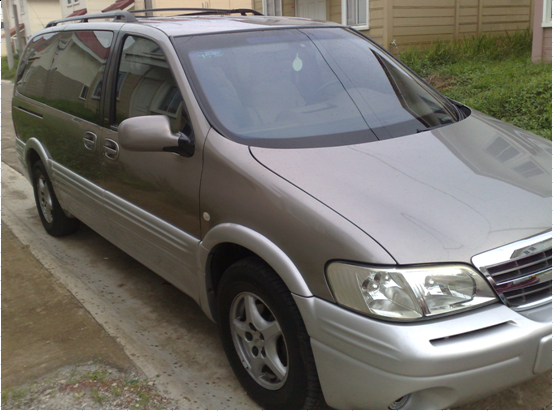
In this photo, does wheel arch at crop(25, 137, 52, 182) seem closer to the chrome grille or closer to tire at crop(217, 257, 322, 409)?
tire at crop(217, 257, 322, 409)

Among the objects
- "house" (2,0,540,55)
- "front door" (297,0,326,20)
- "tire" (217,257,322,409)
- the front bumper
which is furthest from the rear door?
"front door" (297,0,326,20)

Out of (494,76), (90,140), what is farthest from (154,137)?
(494,76)

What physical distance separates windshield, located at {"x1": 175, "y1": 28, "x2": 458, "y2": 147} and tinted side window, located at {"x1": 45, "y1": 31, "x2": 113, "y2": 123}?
3.24 feet

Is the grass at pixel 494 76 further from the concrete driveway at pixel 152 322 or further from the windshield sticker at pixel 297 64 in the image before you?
the concrete driveway at pixel 152 322

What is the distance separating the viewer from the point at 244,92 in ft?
10.4

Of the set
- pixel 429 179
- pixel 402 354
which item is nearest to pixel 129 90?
pixel 429 179

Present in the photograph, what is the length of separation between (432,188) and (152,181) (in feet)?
5.43

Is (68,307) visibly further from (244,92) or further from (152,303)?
(244,92)

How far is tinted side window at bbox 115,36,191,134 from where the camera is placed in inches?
128

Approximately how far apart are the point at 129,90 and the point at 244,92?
3.15ft

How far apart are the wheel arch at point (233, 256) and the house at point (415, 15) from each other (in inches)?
364

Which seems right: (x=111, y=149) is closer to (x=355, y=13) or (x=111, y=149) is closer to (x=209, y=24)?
(x=209, y=24)

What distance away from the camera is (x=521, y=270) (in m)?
2.26

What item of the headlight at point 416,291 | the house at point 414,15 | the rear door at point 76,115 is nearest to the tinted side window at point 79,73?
the rear door at point 76,115
